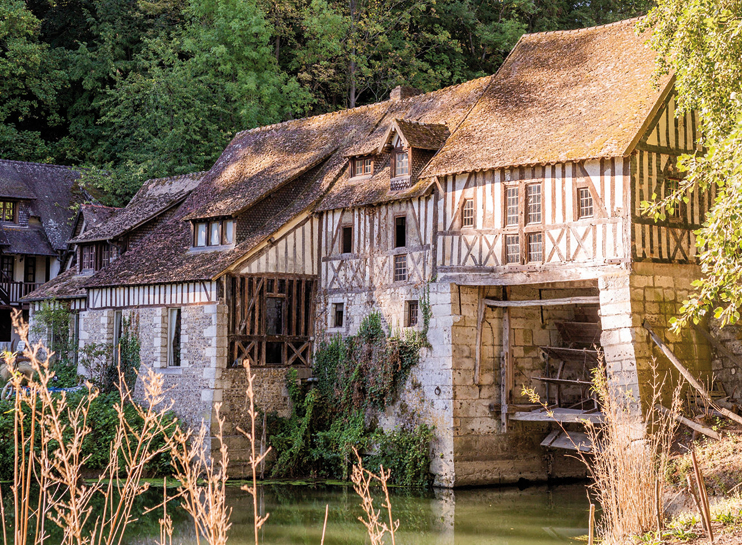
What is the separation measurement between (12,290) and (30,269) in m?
0.95

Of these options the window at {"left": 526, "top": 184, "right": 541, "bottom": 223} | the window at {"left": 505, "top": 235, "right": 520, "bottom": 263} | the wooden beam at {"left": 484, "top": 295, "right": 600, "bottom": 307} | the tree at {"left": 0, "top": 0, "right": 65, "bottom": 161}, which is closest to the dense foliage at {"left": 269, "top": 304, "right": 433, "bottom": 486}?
the wooden beam at {"left": 484, "top": 295, "right": 600, "bottom": 307}

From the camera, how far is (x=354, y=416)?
18.5m

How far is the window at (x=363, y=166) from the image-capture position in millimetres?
19734

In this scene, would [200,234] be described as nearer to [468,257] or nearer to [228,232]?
[228,232]

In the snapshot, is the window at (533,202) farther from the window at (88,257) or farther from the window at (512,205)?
the window at (88,257)

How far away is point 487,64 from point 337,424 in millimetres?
17230

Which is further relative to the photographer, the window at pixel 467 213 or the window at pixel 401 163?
the window at pixel 401 163

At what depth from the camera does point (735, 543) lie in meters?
7.70

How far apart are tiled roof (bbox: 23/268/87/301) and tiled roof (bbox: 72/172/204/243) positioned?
3.72 ft

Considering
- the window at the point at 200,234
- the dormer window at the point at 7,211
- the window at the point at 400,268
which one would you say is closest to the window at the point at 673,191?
the window at the point at 400,268

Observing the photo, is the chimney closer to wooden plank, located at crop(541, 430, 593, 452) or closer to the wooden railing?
wooden plank, located at crop(541, 430, 593, 452)

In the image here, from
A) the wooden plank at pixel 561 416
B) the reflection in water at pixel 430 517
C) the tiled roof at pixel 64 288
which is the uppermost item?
the tiled roof at pixel 64 288

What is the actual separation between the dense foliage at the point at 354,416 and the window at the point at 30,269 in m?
14.4

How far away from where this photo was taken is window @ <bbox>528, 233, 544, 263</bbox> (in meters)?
15.7
